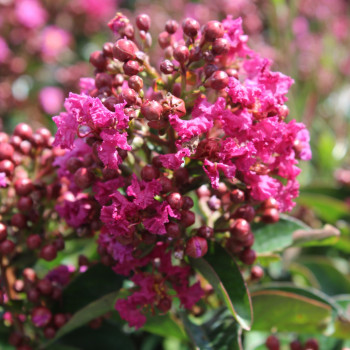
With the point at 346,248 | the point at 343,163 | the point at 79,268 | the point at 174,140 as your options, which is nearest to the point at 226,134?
the point at 174,140

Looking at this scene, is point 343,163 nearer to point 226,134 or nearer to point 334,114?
point 334,114

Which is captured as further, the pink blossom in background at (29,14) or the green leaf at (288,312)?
the pink blossom in background at (29,14)

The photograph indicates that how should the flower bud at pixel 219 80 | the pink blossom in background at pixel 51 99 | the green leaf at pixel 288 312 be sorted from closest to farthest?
the flower bud at pixel 219 80
the green leaf at pixel 288 312
the pink blossom in background at pixel 51 99

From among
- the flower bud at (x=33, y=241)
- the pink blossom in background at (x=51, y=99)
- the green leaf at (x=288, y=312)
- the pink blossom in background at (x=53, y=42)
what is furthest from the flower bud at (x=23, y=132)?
the pink blossom in background at (x=53, y=42)

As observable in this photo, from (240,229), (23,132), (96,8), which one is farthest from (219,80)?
(96,8)

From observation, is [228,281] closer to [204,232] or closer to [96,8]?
[204,232]

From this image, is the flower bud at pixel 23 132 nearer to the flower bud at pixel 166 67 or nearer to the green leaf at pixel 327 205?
the flower bud at pixel 166 67

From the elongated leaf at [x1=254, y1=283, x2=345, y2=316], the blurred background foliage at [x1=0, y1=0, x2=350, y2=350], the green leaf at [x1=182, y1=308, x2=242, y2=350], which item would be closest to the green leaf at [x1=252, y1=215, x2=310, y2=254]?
the blurred background foliage at [x1=0, y1=0, x2=350, y2=350]
